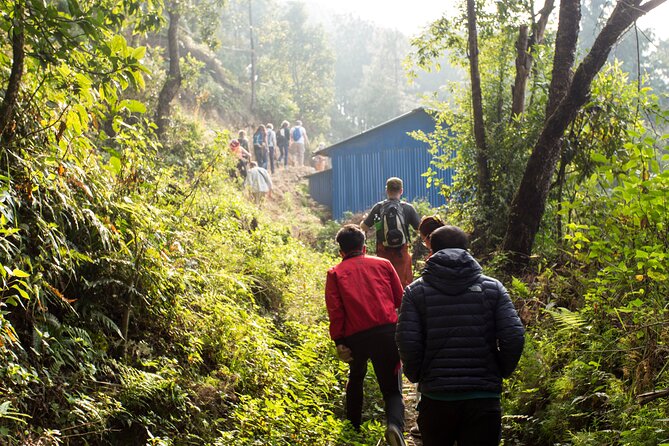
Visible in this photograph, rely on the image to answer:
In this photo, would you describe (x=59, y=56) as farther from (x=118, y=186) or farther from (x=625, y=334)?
(x=625, y=334)

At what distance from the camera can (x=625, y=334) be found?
6.09 meters

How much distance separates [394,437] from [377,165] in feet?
69.0

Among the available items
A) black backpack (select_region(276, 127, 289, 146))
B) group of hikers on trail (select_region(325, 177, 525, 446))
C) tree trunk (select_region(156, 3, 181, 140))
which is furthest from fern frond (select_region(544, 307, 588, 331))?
black backpack (select_region(276, 127, 289, 146))

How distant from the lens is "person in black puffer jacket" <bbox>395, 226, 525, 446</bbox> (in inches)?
165

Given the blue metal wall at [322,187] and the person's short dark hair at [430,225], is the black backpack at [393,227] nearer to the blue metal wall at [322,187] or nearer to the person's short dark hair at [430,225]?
the person's short dark hair at [430,225]

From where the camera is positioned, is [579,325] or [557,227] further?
[557,227]

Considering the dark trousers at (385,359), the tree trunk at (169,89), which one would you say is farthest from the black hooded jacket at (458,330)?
the tree trunk at (169,89)

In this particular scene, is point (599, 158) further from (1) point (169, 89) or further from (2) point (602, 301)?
(1) point (169, 89)

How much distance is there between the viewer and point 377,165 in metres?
26.1

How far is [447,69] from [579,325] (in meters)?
96.2

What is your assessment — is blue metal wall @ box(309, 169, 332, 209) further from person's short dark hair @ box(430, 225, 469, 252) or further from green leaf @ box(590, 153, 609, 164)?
person's short dark hair @ box(430, 225, 469, 252)

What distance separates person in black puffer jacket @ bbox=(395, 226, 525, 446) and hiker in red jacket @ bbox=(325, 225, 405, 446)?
1418 millimetres

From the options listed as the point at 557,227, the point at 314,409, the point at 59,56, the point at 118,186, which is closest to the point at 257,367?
the point at 314,409

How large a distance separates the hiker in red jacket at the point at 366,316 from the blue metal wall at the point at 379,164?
17.0 metres
